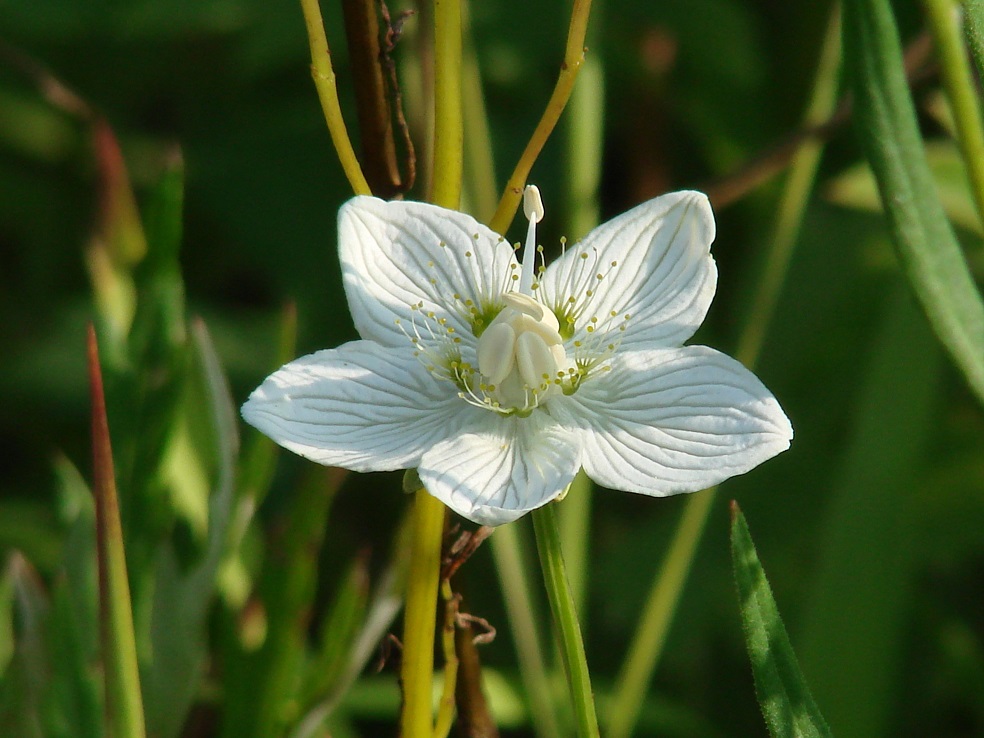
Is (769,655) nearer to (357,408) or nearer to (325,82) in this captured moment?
(357,408)

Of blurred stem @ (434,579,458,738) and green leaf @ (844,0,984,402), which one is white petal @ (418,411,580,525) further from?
green leaf @ (844,0,984,402)

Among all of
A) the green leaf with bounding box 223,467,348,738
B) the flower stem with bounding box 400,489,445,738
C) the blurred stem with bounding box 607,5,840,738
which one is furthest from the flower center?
the blurred stem with bounding box 607,5,840,738

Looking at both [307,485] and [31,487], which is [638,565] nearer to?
[307,485]

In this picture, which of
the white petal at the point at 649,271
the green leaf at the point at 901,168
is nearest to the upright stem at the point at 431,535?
the white petal at the point at 649,271

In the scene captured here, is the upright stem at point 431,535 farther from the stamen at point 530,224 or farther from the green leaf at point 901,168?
the green leaf at point 901,168

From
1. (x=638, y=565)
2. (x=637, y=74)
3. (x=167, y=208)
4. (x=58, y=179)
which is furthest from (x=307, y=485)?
(x=58, y=179)

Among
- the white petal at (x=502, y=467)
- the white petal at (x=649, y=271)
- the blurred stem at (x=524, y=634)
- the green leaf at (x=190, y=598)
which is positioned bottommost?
the blurred stem at (x=524, y=634)

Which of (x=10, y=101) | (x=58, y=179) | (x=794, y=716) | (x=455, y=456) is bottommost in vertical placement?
(x=794, y=716)
